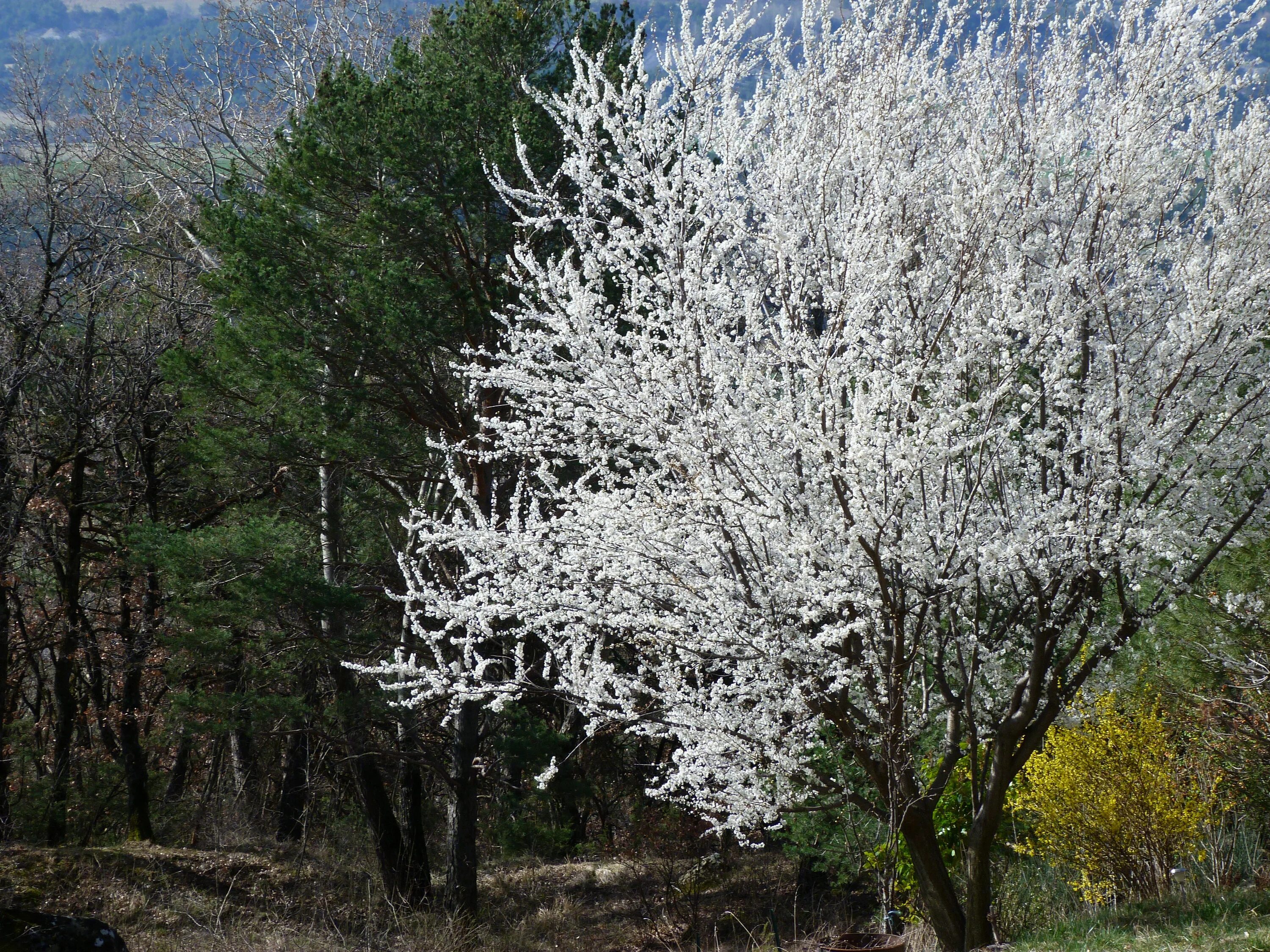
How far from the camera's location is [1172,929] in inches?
174

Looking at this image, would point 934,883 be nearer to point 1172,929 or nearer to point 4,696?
point 1172,929

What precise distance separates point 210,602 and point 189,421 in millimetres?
2925

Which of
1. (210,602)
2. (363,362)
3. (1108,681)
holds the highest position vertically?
(363,362)

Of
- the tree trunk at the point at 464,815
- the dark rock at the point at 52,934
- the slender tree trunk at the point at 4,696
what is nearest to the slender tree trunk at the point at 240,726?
the tree trunk at the point at 464,815

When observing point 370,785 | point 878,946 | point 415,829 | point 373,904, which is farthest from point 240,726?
point 878,946

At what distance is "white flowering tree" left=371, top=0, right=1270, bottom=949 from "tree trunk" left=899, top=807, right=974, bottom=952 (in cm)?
2

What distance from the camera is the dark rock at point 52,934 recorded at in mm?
4789

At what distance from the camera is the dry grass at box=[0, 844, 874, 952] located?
7727mm

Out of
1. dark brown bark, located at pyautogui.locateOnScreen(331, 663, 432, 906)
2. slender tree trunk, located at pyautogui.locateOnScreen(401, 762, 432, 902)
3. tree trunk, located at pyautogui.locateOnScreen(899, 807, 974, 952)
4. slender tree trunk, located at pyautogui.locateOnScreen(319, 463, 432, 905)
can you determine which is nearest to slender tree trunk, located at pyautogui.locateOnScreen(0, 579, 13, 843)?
slender tree trunk, located at pyautogui.locateOnScreen(319, 463, 432, 905)

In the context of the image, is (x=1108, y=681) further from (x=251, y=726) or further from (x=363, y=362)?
(x=251, y=726)

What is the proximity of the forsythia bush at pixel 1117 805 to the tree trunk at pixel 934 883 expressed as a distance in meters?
1.56

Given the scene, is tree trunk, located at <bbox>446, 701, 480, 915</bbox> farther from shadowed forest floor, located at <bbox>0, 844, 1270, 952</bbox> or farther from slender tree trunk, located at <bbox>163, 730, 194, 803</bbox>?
slender tree trunk, located at <bbox>163, 730, 194, 803</bbox>

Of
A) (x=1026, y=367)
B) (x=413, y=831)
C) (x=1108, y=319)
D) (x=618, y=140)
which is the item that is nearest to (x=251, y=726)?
(x=413, y=831)

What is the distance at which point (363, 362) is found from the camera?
8.50 meters
